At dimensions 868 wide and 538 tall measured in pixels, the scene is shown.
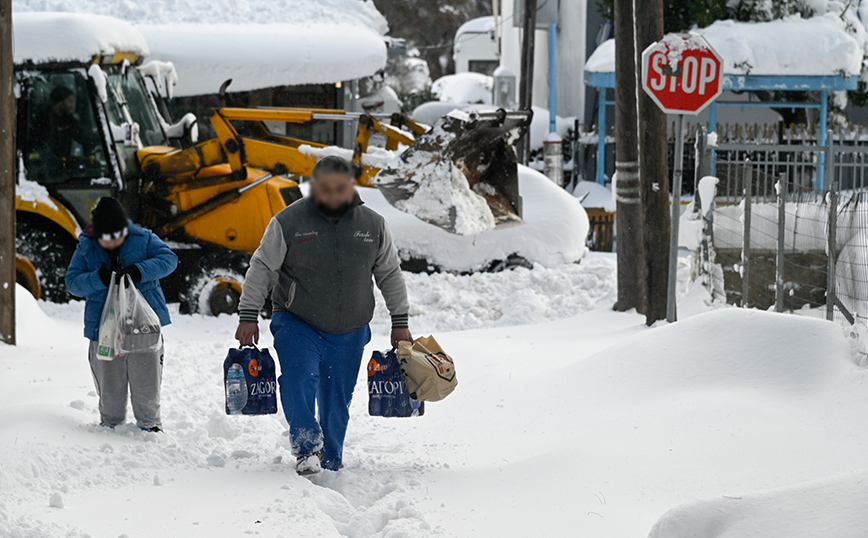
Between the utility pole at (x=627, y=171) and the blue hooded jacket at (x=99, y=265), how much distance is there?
571 centimetres

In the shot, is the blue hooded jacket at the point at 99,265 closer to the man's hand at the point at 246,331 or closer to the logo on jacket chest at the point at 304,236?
the man's hand at the point at 246,331

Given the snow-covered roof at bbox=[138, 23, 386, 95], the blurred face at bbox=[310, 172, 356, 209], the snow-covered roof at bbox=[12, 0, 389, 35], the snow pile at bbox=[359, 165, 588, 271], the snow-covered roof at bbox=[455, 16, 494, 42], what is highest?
the snow-covered roof at bbox=[455, 16, 494, 42]

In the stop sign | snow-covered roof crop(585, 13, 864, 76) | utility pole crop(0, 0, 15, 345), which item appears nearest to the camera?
utility pole crop(0, 0, 15, 345)

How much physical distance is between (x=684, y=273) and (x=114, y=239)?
8961mm

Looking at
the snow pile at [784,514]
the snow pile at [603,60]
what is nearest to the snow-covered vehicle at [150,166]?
the snow pile at [784,514]

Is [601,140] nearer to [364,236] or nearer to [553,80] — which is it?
[553,80]

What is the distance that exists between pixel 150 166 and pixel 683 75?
519 centimetres

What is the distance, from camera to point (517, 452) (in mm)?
5586

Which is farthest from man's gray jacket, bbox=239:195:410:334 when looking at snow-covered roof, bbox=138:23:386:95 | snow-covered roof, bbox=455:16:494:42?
snow-covered roof, bbox=455:16:494:42

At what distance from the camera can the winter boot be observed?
496 centimetres

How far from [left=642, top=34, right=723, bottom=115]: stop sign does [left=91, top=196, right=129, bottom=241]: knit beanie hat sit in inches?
175

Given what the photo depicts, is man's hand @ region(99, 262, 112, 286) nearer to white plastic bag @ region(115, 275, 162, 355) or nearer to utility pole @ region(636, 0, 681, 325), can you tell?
white plastic bag @ region(115, 275, 162, 355)

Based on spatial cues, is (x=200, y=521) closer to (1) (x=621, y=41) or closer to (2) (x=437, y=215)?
(2) (x=437, y=215)

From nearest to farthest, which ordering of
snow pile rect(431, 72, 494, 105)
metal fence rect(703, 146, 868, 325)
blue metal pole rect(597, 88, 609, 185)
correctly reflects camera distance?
metal fence rect(703, 146, 868, 325) → blue metal pole rect(597, 88, 609, 185) → snow pile rect(431, 72, 494, 105)
